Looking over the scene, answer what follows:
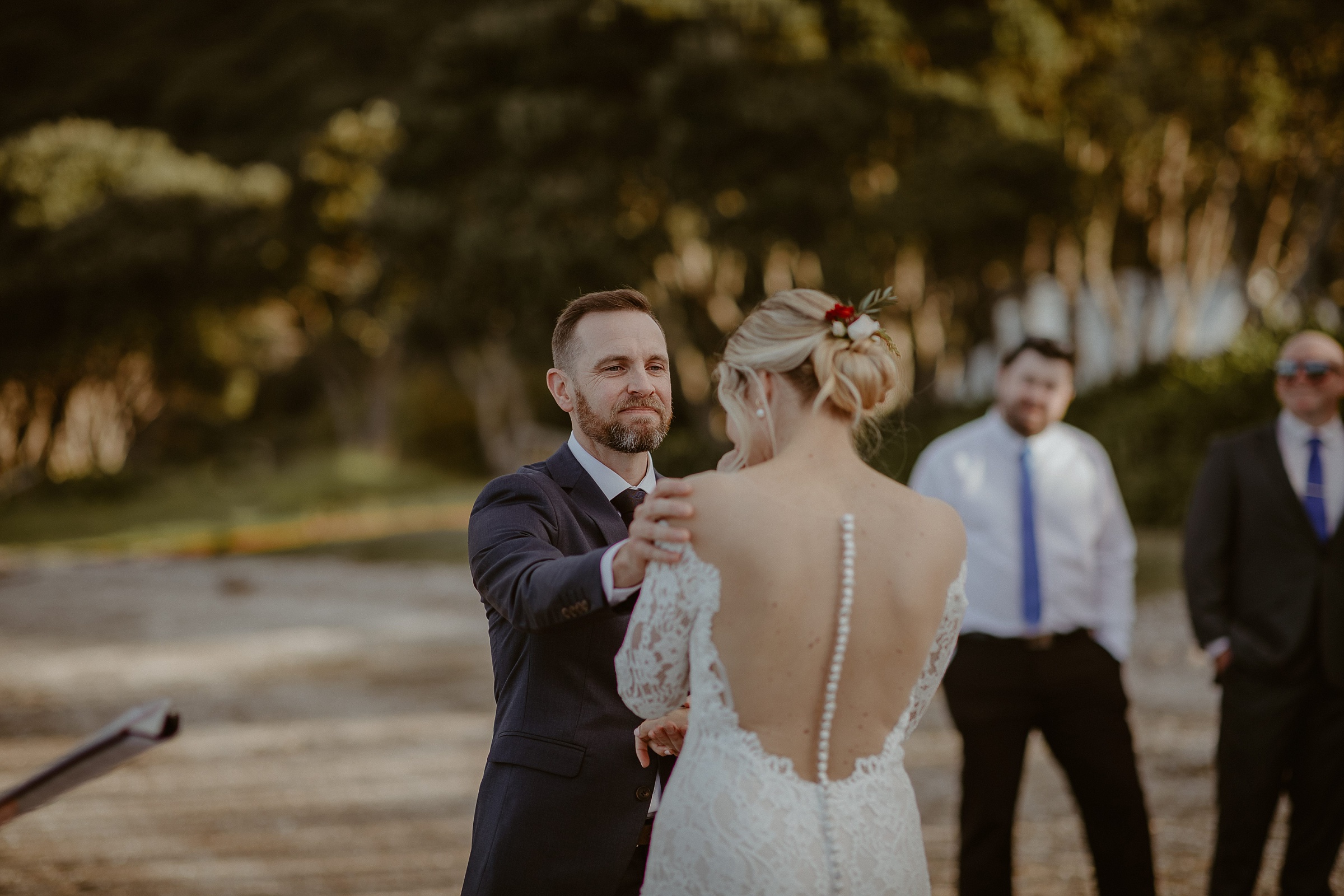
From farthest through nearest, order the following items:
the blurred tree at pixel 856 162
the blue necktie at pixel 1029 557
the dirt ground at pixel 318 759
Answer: the blurred tree at pixel 856 162
the dirt ground at pixel 318 759
the blue necktie at pixel 1029 557

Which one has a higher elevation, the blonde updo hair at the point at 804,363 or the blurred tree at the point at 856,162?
the blurred tree at the point at 856,162

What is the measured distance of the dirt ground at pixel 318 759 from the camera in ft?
17.1

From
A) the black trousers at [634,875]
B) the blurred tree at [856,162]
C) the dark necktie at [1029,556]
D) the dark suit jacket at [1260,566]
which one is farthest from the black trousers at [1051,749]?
the blurred tree at [856,162]

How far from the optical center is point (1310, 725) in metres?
4.15

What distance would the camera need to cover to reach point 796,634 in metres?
2.02

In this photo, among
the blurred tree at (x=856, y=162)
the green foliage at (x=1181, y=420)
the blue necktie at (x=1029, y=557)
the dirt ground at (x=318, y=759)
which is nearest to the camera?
the blue necktie at (x=1029, y=557)

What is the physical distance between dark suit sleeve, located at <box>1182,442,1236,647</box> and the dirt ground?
1381mm

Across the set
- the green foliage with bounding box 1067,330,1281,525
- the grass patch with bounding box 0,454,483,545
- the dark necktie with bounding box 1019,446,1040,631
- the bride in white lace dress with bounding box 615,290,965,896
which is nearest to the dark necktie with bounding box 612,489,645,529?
the bride in white lace dress with bounding box 615,290,965,896

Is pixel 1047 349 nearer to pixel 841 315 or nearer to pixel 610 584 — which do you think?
pixel 841 315

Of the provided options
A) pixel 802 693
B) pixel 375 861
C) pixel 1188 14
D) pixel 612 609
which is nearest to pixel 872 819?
pixel 802 693

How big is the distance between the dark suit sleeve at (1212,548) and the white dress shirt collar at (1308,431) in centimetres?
23

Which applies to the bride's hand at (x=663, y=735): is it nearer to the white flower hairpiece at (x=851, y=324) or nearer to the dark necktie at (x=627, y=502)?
the dark necktie at (x=627, y=502)

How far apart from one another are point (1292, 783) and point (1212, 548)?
988 mm

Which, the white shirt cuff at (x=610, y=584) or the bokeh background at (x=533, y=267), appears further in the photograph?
the bokeh background at (x=533, y=267)
